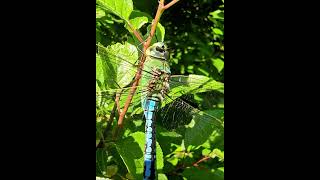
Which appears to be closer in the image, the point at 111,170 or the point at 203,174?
the point at 111,170

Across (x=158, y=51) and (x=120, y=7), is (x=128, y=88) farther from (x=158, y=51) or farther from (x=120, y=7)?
(x=120, y=7)

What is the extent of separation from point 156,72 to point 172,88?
0.09 meters

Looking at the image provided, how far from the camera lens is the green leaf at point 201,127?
1.31 metres

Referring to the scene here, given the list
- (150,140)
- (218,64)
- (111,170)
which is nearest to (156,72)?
(150,140)

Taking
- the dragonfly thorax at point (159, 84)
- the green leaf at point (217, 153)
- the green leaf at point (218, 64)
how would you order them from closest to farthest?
the dragonfly thorax at point (159, 84)
the green leaf at point (217, 153)
the green leaf at point (218, 64)

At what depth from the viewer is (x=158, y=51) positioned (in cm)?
111

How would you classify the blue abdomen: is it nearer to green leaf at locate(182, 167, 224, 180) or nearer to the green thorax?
the green thorax

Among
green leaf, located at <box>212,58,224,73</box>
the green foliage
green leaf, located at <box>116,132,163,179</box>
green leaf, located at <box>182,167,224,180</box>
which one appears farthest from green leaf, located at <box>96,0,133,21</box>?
green leaf, located at <box>212,58,224,73</box>

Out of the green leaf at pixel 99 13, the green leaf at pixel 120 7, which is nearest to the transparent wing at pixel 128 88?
the green leaf at pixel 120 7

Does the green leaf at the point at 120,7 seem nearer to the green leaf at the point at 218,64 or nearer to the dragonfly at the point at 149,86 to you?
the dragonfly at the point at 149,86

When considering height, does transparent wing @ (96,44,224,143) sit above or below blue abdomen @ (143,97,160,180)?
above

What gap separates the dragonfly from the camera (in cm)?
110

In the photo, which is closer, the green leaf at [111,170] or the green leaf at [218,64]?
the green leaf at [111,170]
